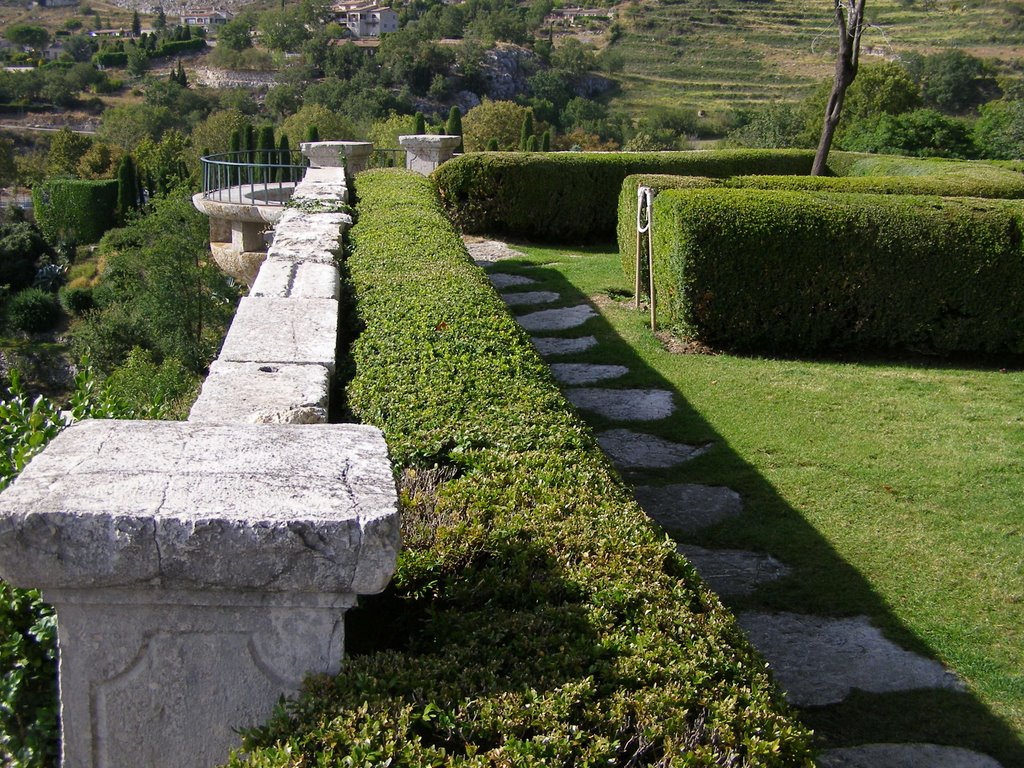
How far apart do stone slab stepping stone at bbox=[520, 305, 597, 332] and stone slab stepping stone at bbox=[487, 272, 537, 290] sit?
1268 millimetres

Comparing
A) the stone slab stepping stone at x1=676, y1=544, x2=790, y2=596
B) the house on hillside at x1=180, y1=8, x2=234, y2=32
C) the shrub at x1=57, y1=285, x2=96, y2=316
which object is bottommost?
the shrub at x1=57, y1=285, x2=96, y2=316

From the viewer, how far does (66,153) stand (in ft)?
169

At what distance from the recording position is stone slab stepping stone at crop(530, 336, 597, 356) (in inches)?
317

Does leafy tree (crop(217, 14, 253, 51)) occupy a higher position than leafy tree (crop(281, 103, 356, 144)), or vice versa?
leafy tree (crop(217, 14, 253, 51))

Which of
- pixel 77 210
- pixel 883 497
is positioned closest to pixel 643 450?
pixel 883 497

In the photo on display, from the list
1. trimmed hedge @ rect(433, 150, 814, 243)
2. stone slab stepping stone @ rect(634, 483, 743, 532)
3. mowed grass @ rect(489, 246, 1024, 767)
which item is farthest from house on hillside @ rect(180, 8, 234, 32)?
stone slab stepping stone @ rect(634, 483, 743, 532)

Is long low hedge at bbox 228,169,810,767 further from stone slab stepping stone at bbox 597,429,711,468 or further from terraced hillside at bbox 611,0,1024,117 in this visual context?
terraced hillside at bbox 611,0,1024,117

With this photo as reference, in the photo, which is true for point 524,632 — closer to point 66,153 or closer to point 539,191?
point 539,191

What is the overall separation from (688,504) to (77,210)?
45766mm

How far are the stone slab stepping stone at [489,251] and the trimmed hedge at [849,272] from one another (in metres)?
4.34

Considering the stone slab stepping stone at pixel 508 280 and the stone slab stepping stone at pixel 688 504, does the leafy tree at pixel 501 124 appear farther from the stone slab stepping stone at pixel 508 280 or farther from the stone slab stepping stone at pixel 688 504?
the stone slab stepping stone at pixel 688 504

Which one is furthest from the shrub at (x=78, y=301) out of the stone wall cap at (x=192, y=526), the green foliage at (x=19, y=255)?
the stone wall cap at (x=192, y=526)

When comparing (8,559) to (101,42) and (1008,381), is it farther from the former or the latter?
(101,42)

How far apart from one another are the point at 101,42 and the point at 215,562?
397 feet
